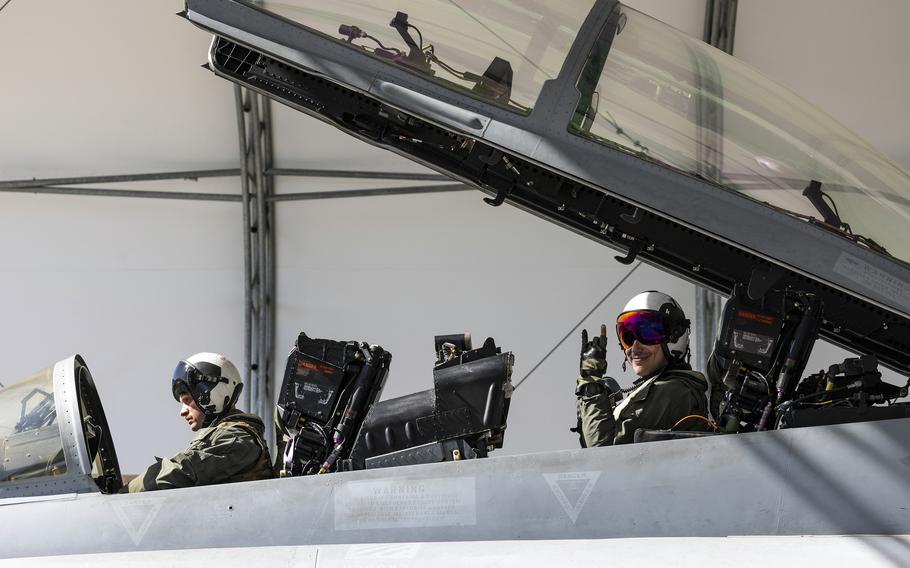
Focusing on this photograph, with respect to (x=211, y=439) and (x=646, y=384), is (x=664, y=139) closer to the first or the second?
(x=646, y=384)

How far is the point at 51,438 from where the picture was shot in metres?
3.47

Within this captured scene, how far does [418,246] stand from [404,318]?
72 cm

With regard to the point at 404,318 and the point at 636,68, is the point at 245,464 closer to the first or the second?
the point at 636,68

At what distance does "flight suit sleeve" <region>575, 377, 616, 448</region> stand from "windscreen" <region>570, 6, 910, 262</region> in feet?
2.67

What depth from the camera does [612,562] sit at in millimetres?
2582

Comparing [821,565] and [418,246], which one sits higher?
[418,246]

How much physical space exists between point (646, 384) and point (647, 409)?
0.40 feet

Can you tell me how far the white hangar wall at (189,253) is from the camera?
938cm

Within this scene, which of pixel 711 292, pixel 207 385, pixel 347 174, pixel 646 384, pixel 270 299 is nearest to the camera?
pixel 646 384

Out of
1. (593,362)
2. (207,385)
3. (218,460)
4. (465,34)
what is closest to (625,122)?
(465,34)

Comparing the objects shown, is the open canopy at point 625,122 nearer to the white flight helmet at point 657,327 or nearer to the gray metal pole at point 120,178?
the white flight helmet at point 657,327

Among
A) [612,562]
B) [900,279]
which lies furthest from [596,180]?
[612,562]

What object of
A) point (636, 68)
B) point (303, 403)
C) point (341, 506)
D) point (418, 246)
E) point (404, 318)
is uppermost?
point (418, 246)

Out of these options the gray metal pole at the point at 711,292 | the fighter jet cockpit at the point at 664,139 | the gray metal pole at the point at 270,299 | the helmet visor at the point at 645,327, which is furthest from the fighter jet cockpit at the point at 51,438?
the gray metal pole at the point at 270,299
